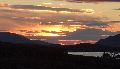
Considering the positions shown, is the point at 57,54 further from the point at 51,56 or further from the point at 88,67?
the point at 88,67

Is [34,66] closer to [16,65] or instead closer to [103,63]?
[16,65]

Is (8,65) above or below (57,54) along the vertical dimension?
above

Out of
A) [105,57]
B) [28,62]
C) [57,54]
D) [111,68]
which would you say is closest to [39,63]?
[28,62]

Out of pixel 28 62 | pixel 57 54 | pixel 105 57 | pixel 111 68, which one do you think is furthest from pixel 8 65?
pixel 105 57

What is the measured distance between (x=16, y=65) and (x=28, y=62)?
5.67 m

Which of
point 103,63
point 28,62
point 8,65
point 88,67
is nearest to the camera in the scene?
point 8,65

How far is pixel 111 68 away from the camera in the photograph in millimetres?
73188

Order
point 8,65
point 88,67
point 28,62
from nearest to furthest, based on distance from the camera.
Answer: point 8,65 < point 28,62 < point 88,67

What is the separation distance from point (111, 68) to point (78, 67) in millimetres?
8302

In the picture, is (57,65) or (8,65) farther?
(57,65)

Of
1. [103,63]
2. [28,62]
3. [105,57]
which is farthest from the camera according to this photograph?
[105,57]

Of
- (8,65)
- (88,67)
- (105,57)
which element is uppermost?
(8,65)

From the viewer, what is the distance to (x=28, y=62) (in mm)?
64812

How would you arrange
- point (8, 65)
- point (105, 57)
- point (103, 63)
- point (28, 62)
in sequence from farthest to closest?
point (105, 57) < point (103, 63) < point (28, 62) < point (8, 65)
